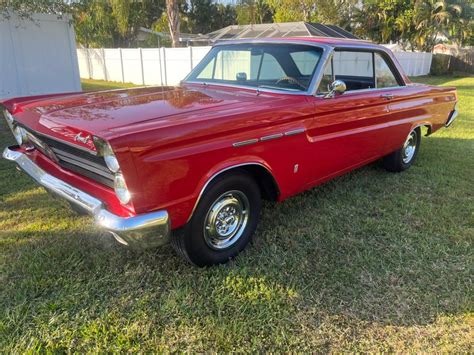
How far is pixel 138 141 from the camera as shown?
2.20 metres

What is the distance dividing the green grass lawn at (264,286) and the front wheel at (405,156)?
1155 millimetres

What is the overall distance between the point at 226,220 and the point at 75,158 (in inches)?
46.8

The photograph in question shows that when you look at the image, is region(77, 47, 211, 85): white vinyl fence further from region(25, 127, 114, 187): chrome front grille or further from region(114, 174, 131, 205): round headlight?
region(114, 174, 131, 205): round headlight

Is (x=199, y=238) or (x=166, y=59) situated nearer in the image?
(x=199, y=238)

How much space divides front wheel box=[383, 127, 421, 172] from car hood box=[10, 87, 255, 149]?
2.64m

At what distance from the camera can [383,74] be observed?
4.61 metres

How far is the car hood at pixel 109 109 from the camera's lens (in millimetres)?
2439

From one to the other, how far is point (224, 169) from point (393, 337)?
4.98 feet

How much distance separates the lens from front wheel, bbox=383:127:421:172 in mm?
5074

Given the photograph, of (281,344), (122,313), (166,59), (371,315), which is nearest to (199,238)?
(122,313)

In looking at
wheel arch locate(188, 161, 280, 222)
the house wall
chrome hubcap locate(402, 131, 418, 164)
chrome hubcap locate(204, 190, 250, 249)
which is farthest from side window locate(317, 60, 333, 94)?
the house wall

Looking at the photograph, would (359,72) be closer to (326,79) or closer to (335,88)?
(326,79)

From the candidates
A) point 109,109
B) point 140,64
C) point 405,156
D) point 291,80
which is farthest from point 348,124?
point 140,64

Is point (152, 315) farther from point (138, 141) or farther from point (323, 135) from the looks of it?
point (323, 135)
